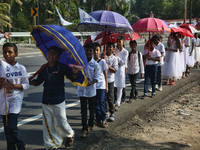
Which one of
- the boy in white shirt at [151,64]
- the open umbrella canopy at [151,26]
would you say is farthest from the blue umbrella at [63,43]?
the boy in white shirt at [151,64]

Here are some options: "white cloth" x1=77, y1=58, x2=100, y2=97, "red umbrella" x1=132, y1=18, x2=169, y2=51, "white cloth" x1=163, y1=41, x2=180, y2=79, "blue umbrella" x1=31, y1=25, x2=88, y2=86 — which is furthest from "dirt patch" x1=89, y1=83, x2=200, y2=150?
"white cloth" x1=163, y1=41, x2=180, y2=79

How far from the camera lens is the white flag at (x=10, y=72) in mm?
3375

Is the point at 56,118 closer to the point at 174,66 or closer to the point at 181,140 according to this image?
the point at 181,140

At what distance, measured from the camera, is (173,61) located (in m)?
9.56

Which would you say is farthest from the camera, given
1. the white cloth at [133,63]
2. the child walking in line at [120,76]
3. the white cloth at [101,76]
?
the white cloth at [133,63]

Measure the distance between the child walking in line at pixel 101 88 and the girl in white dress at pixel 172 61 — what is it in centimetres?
517

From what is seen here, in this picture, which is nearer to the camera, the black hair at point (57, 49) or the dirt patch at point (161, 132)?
the black hair at point (57, 49)

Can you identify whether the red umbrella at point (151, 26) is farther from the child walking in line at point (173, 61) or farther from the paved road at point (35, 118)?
the child walking in line at point (173, 61)

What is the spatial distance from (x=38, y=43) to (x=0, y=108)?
1169 mm

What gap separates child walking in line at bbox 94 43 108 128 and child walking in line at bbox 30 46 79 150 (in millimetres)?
1089

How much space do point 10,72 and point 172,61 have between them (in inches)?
289

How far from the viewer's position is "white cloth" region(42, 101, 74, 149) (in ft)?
12.4

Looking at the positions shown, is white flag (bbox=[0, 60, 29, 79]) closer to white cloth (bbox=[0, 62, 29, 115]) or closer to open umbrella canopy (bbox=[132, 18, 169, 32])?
white cloth (bbox=[0, 62, 29, 115])

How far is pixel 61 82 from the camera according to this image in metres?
3.82
